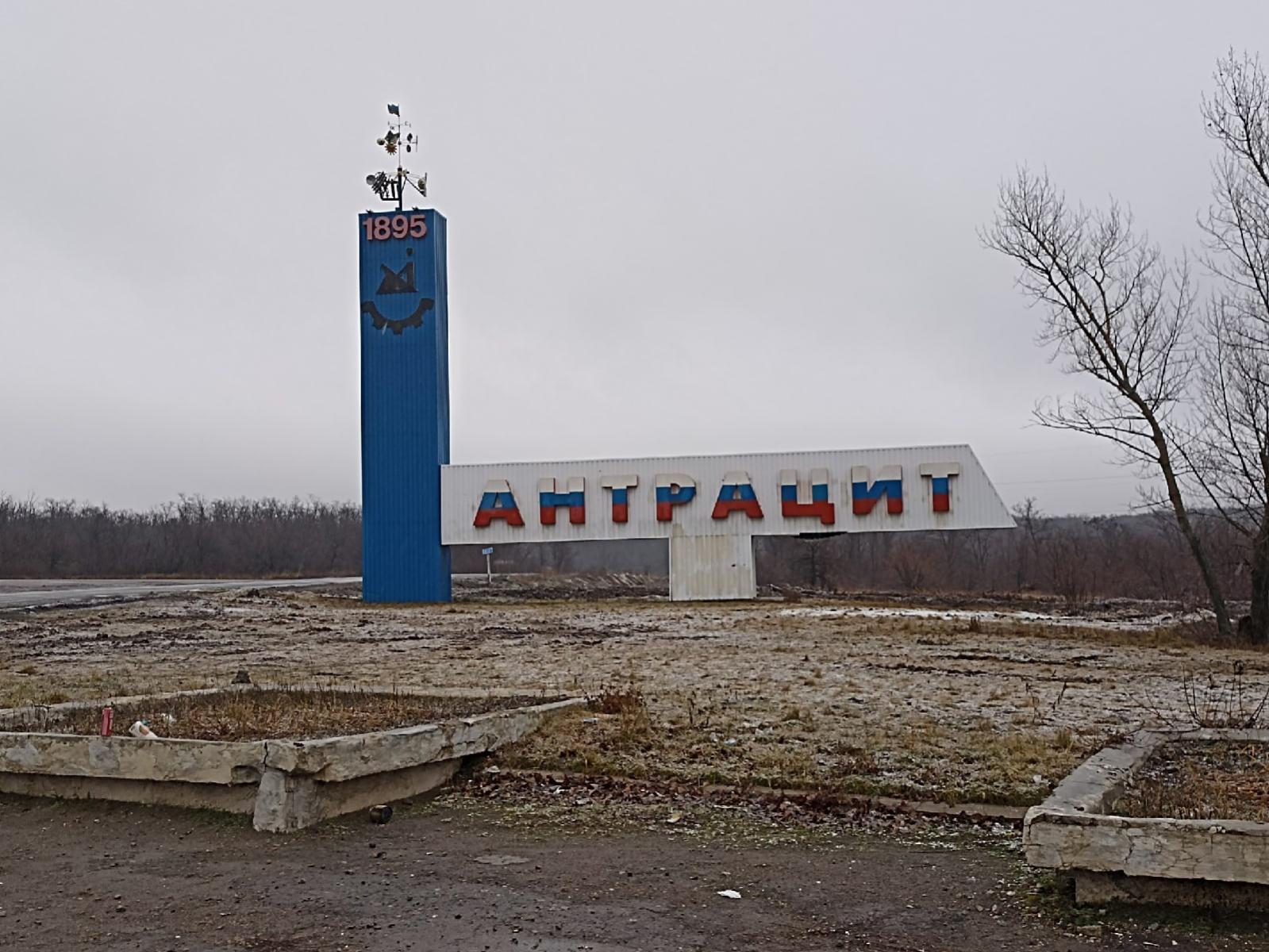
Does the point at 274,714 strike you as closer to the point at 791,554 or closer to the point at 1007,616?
the point at 1007,616

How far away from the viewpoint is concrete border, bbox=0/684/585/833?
7355mm

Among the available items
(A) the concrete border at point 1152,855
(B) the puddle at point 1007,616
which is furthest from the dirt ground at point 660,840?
(B) the puddle at point 1007,616

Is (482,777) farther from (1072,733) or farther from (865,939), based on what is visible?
(1072,733)

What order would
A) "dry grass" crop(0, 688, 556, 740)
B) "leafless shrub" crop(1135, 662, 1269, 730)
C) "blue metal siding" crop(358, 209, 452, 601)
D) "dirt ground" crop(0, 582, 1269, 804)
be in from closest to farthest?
"dry grass" crop(0, 688, 556, 740)
"dirt ground" crop(0, 582, 1269, 804)
"leafless shrub" crop(1135, 662, 1269, 730)
"blue metal siding" crop(358, 209, 452, 601)

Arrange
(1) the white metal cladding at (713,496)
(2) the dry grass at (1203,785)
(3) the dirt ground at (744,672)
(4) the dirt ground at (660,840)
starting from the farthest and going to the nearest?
(1) the white metal cladding at (713,496) → (3) the dirt ground at (744,672) → (2) the dry grass at (1203,785) → (4) the dirt ground at (660,840)

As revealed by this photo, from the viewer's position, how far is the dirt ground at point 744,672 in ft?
29.6

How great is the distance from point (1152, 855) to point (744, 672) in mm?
9872

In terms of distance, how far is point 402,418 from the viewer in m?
38.2

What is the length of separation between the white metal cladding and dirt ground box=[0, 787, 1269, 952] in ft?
98.6

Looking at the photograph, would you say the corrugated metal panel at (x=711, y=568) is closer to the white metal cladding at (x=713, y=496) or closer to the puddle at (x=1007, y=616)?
the white metal cladding at (x=713, y=496)

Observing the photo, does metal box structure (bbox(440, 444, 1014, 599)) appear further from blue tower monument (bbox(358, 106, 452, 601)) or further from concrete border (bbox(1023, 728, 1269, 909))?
concrete border (bbox(1023, 728, 1269, 909))

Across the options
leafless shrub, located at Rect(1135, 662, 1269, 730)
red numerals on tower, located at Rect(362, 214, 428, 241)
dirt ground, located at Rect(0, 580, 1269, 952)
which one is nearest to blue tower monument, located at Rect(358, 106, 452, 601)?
red numerals on tower, located at Rect(362, 214, 428, 241)

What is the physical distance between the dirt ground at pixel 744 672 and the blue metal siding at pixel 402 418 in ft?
16.5

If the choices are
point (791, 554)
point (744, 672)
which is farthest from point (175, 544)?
point (744, 672)
